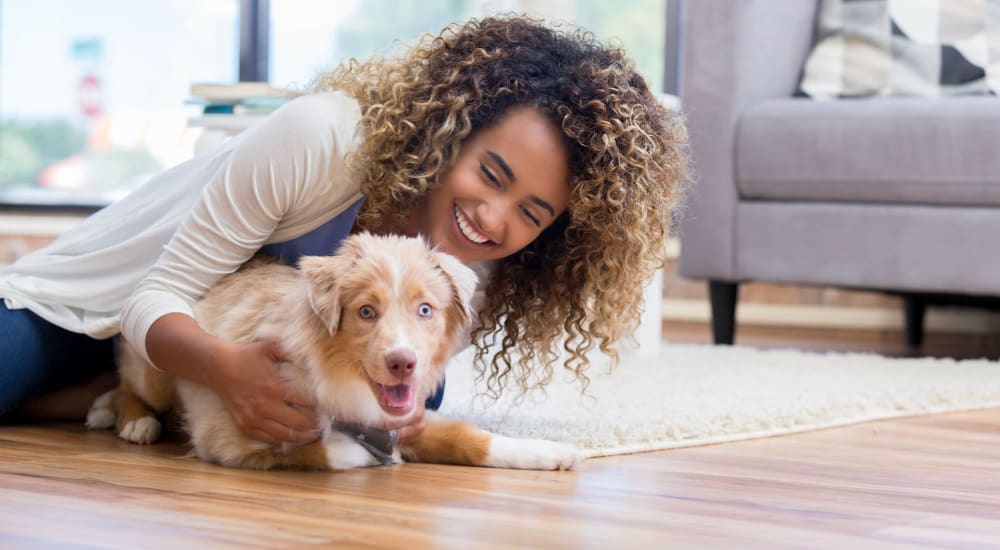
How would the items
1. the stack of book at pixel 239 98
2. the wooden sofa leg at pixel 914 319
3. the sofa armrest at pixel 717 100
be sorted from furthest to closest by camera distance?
the wooden sofa leg at pixel 914 319 < the sofa armrest at pixel 717 100 < the stack of book at pixel 239 98

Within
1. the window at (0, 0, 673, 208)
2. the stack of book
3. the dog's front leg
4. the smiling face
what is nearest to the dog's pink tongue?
the dog's front leg

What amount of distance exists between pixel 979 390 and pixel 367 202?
163 cm

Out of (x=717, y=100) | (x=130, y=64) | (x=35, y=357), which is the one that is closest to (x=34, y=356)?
(x=35, y=357)

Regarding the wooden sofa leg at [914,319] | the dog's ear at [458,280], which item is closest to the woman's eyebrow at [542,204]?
the dog's ear at [458,280]

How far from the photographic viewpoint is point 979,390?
8.89 feet

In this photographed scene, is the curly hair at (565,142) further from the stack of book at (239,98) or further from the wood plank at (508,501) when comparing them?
the stack of book at (239,98)

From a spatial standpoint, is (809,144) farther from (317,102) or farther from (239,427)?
(239,427)

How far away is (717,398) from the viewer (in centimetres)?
247

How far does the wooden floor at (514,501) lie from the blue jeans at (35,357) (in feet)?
0.33

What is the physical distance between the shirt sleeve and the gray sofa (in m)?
1.58

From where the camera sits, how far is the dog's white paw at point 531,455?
170 centimetres

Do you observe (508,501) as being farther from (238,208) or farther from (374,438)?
(238,208)

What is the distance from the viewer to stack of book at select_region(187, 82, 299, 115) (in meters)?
3.04

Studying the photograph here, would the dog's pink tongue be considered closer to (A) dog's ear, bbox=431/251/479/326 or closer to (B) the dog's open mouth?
(B) the dog's open mouth
